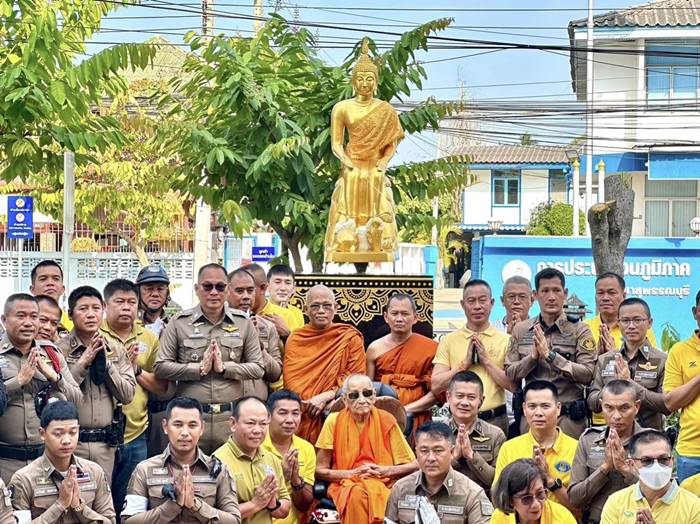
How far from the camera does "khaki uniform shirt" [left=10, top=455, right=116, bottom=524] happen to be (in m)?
6.88

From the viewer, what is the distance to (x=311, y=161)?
1393cm

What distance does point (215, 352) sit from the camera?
8430 mm

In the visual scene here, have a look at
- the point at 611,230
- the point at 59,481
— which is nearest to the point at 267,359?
the point at 59,481

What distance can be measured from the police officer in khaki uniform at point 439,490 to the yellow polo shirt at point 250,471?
2.54 ft

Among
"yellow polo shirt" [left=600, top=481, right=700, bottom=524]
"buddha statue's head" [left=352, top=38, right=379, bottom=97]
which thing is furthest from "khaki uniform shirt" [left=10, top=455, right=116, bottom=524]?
"buddha statue's head" [left=352, top=38, right=379, bottom=97]

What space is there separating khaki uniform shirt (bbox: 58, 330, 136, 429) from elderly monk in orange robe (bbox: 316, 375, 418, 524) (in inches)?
A: 54.8

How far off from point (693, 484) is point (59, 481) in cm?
382

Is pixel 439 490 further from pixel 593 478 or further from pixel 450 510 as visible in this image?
pixel 593 478

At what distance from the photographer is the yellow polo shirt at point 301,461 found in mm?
8023

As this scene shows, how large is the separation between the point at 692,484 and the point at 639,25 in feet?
74.5

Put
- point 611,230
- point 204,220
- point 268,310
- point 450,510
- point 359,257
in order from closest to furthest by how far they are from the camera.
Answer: point 450,510, point 268,310, point 359,257, point 611,230, point 204,220

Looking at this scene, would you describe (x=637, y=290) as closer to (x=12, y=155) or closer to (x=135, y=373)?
(x=12, y=155)

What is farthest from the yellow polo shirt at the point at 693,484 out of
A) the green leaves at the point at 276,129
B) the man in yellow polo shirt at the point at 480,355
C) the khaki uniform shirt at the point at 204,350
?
the green leaves at the point at 276,129

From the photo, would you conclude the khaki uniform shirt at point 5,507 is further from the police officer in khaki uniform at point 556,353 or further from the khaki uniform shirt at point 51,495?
the police officer in khaki uniform at point 556,353
